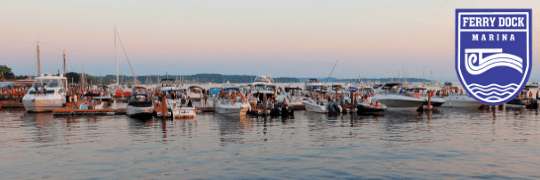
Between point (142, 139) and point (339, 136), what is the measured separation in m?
12.3

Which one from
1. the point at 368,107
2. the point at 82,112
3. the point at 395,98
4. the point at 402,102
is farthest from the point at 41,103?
the point at 402,102

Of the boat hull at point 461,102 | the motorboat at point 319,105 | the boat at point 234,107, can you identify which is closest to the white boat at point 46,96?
the boat at point 234,107

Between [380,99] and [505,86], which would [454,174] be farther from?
[380,99]

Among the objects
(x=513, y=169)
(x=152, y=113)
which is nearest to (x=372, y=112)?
(x=152, y=113)

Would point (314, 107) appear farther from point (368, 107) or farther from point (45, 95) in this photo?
point (45, 95)

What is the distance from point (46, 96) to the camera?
47781 millimetres

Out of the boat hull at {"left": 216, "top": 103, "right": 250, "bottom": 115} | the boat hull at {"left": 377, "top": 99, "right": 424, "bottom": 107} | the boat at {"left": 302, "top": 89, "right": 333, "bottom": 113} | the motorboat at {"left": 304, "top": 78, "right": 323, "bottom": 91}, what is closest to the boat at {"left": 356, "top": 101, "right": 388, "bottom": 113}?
the boat at {"left": 302, "top": 89, "right": 333, "bottom": 113}

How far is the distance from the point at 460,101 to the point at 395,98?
9169 mm

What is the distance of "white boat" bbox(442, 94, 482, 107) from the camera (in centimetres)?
5347

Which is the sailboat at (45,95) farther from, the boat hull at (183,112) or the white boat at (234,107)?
the white boat at (234,107)

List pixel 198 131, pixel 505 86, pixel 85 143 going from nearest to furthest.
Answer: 1. pixel 505 86
2. pixel 85 143
3. pixel 198 131

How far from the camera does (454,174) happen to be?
1636 centimetres

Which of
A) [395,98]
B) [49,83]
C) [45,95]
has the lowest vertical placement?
[395,98]

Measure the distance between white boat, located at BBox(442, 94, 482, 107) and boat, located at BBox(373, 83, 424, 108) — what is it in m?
6.71
